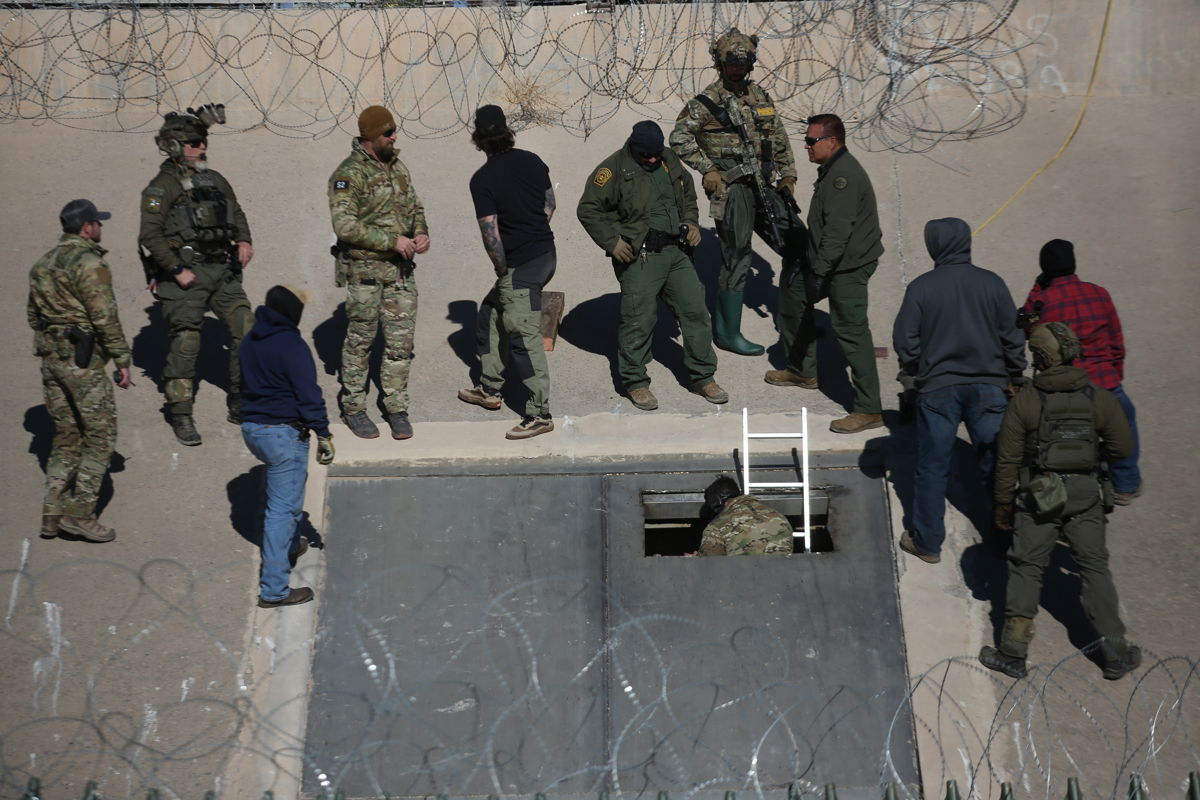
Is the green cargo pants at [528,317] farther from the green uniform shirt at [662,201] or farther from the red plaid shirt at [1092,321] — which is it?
the red plaid shirt at [1092,321]

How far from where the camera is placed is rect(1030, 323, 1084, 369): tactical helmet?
4.86 metres

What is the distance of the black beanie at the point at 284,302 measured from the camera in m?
5.31

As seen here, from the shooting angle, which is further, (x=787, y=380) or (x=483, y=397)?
(x=787, y=380)

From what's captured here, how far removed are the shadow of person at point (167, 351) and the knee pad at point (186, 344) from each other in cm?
52

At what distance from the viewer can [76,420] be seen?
19.2 ft

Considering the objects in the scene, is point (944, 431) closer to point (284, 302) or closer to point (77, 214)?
point (284, 302)

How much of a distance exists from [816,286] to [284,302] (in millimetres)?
3107

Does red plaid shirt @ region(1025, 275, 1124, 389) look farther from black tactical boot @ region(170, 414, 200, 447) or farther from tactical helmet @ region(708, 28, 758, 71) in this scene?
black tactical boot @ region(170, 414, 200, 447)

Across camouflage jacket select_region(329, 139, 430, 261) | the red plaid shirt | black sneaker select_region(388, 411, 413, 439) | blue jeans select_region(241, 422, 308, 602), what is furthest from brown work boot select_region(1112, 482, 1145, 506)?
blue jeans select_region(241, 422, 308, 602)

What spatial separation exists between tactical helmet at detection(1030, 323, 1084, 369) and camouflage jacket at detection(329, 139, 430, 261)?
11.5 ft

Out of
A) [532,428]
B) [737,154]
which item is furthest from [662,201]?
[532,428]

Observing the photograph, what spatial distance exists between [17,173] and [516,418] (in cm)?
538

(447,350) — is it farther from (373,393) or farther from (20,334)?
(20,334)

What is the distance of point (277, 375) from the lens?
532 centimetres
